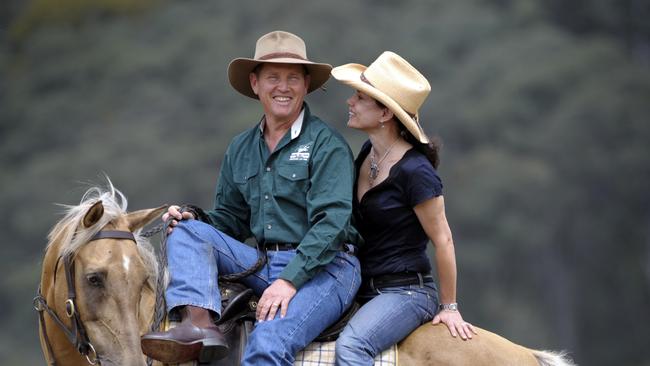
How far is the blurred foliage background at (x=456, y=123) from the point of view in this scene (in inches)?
1039

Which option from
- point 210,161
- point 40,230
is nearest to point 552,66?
point 210,161

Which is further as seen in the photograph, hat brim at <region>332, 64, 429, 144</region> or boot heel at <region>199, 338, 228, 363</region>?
hat brim at <region>332, 64, 429, 144</region>

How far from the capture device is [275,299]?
5.05 m

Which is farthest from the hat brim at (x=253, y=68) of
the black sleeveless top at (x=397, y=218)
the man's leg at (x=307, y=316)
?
the man's leg at (x=307, y=316)

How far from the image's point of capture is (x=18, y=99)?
29453 mm

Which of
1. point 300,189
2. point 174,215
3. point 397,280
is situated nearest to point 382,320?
point 397,280

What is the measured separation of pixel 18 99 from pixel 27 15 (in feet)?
7.57

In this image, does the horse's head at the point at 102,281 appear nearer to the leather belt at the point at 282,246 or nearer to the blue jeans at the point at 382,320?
the leather belt at the point at 282,246

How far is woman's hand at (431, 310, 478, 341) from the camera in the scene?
525 centimetres

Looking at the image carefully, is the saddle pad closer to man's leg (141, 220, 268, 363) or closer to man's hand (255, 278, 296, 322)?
man's hand (255, 278, 296, 322)

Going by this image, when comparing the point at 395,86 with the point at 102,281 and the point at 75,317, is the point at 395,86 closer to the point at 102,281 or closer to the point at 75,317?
the point at 102,281

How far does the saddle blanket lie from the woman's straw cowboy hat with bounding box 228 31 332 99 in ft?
4.70

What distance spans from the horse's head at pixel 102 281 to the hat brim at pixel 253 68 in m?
0.90

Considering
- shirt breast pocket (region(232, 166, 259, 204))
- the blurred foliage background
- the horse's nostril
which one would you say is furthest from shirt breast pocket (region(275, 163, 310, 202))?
the blurred foliage background
